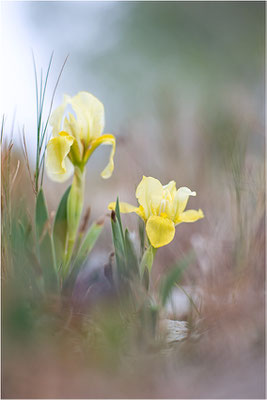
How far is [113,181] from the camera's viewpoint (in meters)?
0.84

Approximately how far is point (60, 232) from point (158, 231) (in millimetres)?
111

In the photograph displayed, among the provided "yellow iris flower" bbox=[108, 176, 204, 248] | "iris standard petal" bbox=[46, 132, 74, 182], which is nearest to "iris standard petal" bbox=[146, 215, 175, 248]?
"yellow iris flower" bbox=[108, 176, 204, 248]

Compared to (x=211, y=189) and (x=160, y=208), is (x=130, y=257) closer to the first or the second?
(x=160, y=208)

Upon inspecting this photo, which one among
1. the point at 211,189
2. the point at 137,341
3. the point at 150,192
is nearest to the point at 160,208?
the point at 150,192

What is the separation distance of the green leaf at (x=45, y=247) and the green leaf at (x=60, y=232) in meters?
0.03

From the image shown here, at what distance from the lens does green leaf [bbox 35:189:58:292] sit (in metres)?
0.33

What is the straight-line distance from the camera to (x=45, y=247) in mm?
338

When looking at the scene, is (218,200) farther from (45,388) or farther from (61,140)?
(45,388)

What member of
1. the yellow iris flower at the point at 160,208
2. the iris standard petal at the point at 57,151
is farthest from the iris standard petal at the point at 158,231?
the iris standard petal at the point at 57,151

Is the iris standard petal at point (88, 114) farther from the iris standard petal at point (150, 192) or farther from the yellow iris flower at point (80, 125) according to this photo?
the iris standard petal at point (150, 192)

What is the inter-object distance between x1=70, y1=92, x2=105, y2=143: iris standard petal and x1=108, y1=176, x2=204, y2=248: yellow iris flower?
0.10 m

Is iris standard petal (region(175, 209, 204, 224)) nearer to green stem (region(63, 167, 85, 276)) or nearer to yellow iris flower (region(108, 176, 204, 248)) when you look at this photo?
yellow iris flower (region(108, 176, 204, 248))

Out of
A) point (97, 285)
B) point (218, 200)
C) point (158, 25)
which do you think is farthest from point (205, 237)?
point (158, 25)

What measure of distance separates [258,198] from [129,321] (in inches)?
8.9
